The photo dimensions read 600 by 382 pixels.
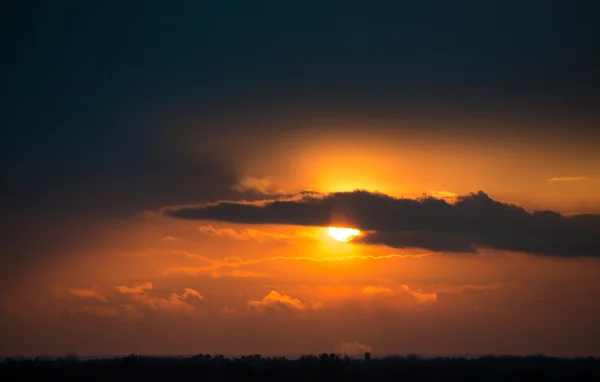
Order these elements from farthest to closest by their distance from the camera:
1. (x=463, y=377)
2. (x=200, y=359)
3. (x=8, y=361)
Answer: (x=200, y=359) → (x=8, y=361) → (x=463, y=377)

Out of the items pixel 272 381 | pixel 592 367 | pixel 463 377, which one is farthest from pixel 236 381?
pixel 592 367

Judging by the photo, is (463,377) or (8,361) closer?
(463,377)

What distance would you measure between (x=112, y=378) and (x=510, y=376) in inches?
1748

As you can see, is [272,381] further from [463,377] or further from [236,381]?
[463,377]

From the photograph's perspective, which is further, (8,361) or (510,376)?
(8,361)

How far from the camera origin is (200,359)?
127375 mm

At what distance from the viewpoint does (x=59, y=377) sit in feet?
340

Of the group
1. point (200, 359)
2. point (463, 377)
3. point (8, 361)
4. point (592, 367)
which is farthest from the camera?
point (200, 359)

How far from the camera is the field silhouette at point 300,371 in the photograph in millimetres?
101000

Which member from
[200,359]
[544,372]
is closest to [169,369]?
[200,359]

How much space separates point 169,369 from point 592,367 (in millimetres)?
50768

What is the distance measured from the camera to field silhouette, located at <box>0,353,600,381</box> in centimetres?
10100

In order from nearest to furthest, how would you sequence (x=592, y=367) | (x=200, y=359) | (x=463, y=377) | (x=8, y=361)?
(x=463, y=377) < (x=592, y=367) < (x=8, y=361) < (x=200, y=359)

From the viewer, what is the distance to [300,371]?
105438mm
